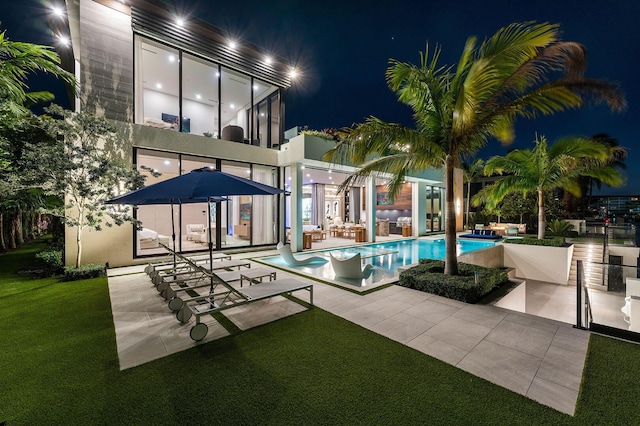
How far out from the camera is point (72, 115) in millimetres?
6574

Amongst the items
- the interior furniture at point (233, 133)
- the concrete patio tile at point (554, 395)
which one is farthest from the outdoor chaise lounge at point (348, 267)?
the interior furniture at point (233, 133)

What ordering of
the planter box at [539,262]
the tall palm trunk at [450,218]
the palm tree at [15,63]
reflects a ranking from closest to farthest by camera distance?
the palm tree at [15,63] → the tall palm trunk at [450,218] → the planter box at [539,262]

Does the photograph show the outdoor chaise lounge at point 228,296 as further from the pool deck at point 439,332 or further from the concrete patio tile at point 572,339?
the concrete patio tile at point 572,339

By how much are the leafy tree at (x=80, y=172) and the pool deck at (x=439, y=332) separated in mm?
2837

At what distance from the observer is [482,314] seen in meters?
4.30

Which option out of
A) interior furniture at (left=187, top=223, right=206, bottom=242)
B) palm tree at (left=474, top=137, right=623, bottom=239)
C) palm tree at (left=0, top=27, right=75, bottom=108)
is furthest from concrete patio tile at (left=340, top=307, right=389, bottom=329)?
interior furniture at (left=187, top=223, right=206, bottom=242)

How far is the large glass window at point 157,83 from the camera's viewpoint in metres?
9.04

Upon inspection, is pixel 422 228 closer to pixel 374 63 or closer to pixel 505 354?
pixel 505 354

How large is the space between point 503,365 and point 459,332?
82cm

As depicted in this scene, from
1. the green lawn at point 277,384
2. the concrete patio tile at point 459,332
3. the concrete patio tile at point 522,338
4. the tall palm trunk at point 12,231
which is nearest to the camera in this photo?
the green lawn at point 277,384

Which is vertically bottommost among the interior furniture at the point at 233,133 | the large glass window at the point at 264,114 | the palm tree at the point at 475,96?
the palm tree at the point at 475,96

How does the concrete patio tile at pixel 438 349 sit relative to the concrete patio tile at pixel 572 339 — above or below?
below

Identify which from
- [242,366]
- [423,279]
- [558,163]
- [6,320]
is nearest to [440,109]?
[423,279]

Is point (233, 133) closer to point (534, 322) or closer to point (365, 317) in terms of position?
point (365, 317)
